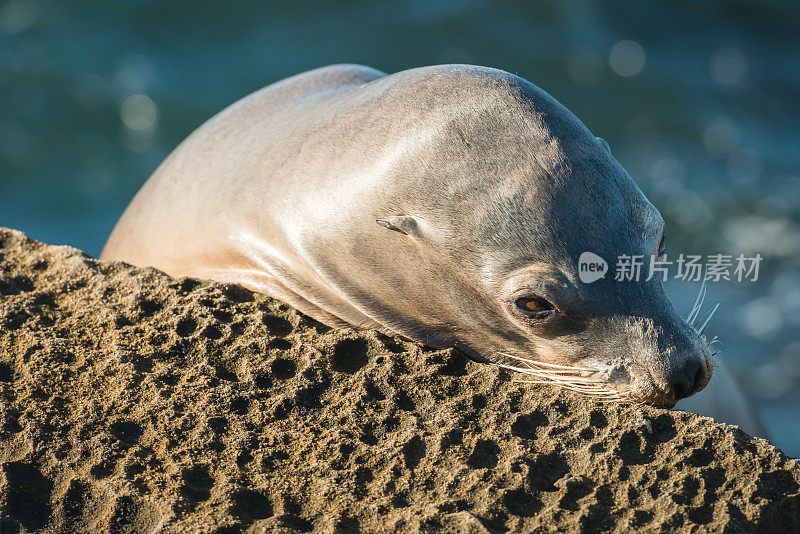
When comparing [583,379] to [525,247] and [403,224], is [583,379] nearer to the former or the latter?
[525,247]

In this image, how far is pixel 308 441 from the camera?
3.43m

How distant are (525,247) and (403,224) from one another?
0.53m

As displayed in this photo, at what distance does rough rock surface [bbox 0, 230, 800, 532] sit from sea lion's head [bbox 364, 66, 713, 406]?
0.78ft

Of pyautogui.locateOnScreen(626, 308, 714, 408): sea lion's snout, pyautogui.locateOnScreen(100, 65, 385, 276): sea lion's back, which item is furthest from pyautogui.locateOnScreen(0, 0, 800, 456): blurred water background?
pyautogui.locateOnScreen(626, 308, 714, 408): sea lion's snout

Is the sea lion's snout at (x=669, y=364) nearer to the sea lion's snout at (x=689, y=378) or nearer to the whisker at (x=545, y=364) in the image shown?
the sea lion's snout at (x=689, y=378)

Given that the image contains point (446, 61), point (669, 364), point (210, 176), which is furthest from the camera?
point (446, 61)

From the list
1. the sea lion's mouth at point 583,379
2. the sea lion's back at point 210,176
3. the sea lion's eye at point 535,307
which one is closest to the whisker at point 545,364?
the sea lion's mouth at point 583,379

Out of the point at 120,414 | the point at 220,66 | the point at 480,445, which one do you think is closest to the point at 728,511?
the point at 480,445

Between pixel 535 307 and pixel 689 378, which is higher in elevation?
pixel 535 307

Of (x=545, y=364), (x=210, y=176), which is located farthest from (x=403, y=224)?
(x=210, y=176)

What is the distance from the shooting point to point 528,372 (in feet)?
12.7

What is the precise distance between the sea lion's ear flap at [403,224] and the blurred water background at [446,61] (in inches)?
223

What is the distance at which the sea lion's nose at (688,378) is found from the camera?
12.4 feet

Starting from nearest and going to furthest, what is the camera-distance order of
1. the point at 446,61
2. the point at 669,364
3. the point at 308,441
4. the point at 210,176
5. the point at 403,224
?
1. the point at 308,441
2. the point at 669,364
3. the point at 403,224
4. the point at 210,176
5. the point at 446,61
